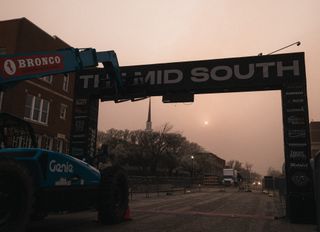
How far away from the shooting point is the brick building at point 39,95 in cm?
3027

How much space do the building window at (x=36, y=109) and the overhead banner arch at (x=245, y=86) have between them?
1740 cm

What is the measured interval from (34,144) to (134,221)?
3672 millimetres

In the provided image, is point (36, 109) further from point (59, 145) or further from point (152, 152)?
point (152, 152)

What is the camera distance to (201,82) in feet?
48.2

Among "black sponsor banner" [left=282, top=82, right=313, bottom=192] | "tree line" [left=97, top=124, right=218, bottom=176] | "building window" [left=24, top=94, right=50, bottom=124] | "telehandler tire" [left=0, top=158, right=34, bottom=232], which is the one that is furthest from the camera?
"tree line" [left=97, top=124, right=218, bottom=176]

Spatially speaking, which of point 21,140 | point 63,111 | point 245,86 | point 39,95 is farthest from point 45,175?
point 63,111

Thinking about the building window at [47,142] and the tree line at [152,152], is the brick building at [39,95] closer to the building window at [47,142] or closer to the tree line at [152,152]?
the building window at [47,142]

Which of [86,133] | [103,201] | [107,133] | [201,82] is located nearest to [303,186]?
[201,82]

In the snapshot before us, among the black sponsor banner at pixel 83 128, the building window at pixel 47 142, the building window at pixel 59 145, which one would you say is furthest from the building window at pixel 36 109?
the black sponsor banner at pixel 83 128

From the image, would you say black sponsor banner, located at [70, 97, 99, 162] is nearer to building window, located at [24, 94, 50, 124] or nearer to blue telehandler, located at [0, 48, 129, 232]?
blue telehandler, located at [0, 48, 129, 232]

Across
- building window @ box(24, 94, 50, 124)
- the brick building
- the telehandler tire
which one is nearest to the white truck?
the brick building

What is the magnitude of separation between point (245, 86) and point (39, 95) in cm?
2324

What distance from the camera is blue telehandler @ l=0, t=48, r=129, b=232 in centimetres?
681

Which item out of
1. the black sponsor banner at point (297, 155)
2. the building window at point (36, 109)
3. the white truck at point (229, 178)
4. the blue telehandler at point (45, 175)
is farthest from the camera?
the white truck at point (229, 178)
